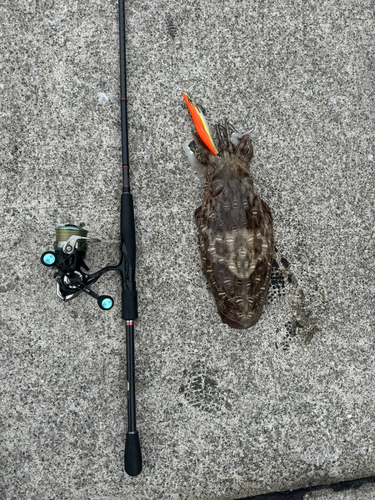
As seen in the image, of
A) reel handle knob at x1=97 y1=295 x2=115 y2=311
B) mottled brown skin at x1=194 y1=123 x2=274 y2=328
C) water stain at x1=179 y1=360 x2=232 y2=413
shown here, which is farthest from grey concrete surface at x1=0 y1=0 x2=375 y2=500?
reel handle knob at x1=97 y1=295 x2=115 y2=311

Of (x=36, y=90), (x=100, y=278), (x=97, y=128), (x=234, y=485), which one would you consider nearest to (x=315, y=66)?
(x=97, y=128)

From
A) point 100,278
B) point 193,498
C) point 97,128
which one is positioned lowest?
point 193,498

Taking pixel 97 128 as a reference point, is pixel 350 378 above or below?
below

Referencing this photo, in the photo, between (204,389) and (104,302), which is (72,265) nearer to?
(104,302)

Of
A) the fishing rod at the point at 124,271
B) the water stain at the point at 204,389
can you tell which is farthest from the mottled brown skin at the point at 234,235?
the fishing rod at the point at 124,271

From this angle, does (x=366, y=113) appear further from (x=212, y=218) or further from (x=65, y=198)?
(x=65, y=198)

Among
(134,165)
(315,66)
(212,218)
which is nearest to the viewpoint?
(212,218)
